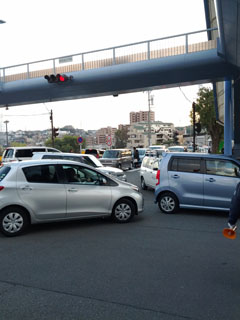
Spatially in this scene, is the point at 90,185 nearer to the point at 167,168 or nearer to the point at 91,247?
the point at 91,247

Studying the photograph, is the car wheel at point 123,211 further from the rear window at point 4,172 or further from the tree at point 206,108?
the tree at point 206,108

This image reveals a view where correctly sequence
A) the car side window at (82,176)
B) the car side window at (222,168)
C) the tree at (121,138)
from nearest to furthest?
the car side window at (82,176), the car side window at (222,168), the tree at (121,138)

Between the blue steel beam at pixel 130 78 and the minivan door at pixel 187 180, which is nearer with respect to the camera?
the minivan door at pixel 187 180

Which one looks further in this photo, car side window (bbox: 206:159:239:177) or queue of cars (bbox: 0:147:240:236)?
car side window (bbox: 206:159:239:177)

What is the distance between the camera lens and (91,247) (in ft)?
19.7

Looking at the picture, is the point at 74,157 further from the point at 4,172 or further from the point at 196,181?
the point at 4,172

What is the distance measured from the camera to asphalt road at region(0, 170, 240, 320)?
145 inches

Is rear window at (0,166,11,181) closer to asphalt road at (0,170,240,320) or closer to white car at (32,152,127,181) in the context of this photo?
asphalt road at (0,170,240,320)

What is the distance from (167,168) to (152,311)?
590cm

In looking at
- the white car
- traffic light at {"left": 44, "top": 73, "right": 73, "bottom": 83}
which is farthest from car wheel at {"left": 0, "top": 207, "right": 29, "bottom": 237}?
traffic light at {"left": 44, "top": 73, "right": 73, "bottom": 83}

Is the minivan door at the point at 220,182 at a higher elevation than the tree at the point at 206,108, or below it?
below

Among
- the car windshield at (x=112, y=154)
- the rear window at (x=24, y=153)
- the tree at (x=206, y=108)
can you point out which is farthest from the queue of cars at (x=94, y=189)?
the tree at (x=206, y=108)

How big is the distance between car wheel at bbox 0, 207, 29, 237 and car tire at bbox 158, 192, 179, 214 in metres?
3.92

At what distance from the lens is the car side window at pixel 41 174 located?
23.5 feet
